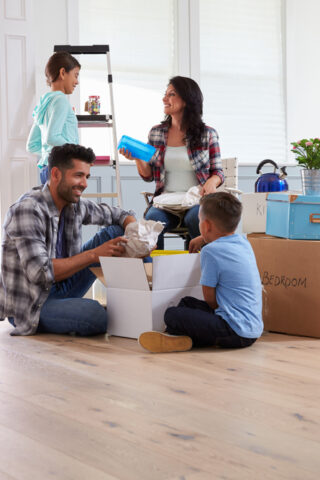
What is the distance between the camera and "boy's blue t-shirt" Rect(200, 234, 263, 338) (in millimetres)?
2518

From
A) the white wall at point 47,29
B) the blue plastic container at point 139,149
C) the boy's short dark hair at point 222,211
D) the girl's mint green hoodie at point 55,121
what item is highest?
the white wall at point 47,29

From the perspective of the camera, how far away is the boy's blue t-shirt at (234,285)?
8.26 feet

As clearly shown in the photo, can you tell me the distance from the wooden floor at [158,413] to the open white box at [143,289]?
19 centimetres

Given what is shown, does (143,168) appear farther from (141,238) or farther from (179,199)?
(141,238)

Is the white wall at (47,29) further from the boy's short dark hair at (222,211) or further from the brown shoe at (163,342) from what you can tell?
the brown shoe at (163,342)

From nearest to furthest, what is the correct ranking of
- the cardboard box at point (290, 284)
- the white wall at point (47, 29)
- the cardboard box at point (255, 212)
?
the cardboard box at point (290, 284), the cardboard box at point (255, 212), the white wall at point (47, 29)

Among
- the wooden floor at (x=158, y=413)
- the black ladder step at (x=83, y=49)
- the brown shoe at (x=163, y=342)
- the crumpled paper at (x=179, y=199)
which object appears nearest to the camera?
the wooden floor at (x=158, y=413)

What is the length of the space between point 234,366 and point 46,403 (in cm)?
71

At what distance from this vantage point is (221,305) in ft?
8.29

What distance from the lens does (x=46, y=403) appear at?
176 centimetres

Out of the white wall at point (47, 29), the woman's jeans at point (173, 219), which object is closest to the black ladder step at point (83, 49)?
the white wall at point (47, 29)

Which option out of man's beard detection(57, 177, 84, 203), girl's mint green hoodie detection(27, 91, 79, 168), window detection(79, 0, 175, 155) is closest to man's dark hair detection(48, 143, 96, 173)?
man's beard detection(57, 177, 84, 203)

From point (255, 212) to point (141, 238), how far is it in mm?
814

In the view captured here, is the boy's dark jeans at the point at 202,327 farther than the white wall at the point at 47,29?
No
